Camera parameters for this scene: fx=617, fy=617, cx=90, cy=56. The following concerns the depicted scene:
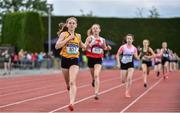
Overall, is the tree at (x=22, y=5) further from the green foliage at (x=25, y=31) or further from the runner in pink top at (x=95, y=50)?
the runner in pink top at (x=95, y=50)

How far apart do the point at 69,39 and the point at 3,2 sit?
7801cm

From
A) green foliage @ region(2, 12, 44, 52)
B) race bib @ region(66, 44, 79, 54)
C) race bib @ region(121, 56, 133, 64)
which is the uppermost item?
green foliage @ region(2, 12, 44, 52)

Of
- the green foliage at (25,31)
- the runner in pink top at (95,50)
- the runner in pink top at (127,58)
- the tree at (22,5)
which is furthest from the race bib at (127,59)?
the tree at (22,5)

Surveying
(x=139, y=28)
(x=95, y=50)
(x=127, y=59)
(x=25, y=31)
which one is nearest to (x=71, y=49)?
(x=95, y=50)

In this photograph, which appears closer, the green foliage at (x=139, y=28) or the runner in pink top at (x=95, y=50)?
the runner in pink top at (x=95, y=50)

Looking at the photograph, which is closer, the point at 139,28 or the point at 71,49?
the point at 71,49

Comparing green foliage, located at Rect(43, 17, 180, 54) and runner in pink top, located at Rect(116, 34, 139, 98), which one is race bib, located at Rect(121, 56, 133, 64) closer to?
runner in pink top, located at Rect(116, 34, 139, 98)

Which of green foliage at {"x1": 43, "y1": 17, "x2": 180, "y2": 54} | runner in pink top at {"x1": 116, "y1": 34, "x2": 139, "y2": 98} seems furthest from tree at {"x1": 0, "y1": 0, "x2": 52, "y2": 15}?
runner in pink top at {"x1": 116, "y1": 34, "x2": 139, "y2": 98}

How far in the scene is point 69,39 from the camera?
12734 mm

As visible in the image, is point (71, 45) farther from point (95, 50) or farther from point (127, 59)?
point (127, 59)

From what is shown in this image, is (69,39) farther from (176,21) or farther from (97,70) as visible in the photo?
(176,21)

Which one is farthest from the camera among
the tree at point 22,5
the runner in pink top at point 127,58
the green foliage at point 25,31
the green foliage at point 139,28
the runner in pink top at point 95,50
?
the tree at point 22,5

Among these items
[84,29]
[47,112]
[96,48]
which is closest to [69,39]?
[47,112]

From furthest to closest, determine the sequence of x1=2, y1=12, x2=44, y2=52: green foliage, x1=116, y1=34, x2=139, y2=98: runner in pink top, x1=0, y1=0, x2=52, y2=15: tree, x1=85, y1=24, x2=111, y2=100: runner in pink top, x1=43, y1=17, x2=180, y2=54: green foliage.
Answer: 1. x1=0, y1=0, x2=52, y2=15: tree
2. x1=43, y1=17, x2=180, y2=54: green foliage
3. x1=2, y1=12, x2=44, y2=52: green foliage
4. x1=116, y1=34, x2=139, y2=98: runner in pink top
5. x1=85, y1=24, x2=111, y2=100: runner in pink top
